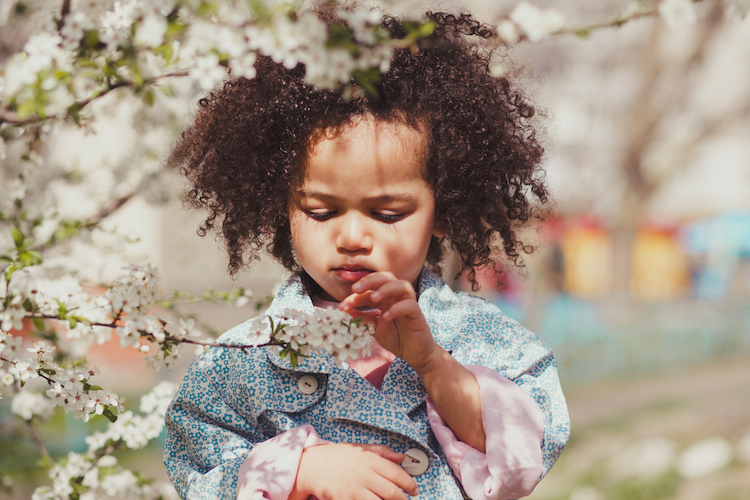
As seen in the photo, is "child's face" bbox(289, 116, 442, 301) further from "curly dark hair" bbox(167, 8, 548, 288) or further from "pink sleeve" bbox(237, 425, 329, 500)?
"pink sleeve" bbox(237, 425, 329, 500)

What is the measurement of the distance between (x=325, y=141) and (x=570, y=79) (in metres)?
13.6

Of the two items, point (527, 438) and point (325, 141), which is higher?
point (325, 141)

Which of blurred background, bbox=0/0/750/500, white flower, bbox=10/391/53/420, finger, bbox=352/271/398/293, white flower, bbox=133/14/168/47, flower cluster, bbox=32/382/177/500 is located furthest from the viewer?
blurred background, bbox=0/0/750/500

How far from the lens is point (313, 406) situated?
5.03 ft

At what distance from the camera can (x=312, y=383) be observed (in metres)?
1.52

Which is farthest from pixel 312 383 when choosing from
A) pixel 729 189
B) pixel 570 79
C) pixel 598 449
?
pixel 729 189

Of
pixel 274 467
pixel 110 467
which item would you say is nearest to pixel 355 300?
pixel 274 467

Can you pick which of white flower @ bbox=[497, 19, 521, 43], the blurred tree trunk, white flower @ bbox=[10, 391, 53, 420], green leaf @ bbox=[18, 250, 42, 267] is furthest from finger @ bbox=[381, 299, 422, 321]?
the blurred tree trunk

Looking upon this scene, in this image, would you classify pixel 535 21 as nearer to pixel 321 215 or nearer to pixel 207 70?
pixel 321 215

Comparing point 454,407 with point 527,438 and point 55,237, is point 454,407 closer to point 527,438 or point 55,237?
point 527,438

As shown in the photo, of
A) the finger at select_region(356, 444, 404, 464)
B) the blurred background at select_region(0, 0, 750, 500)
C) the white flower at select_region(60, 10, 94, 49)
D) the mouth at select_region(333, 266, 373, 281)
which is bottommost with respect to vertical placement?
the finger at select_region(356, 444, 404, 464)

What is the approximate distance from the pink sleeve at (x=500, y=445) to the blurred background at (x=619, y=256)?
1.99 feet

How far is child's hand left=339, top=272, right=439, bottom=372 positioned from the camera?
1.34 metres

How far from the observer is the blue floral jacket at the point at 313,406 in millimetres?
1485
